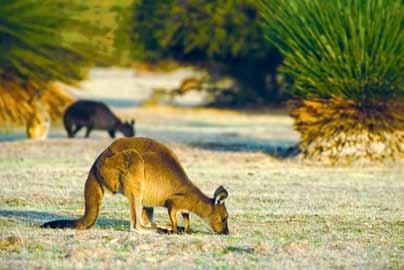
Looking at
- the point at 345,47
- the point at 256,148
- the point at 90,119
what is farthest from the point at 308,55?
the point at 90,119

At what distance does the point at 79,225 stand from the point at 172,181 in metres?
0.94

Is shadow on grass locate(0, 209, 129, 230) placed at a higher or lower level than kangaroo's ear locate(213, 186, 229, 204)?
lower

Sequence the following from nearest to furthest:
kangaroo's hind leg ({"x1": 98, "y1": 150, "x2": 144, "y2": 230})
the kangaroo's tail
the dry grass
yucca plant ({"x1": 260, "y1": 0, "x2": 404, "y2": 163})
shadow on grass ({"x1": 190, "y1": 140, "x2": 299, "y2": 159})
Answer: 1. kangaroo's hind leg ({"x1": 98, "y1": 150, "x2": 144, "y2": 230})
2. the kangaroo's tail
3. yucca plant ({"x1": 260, "y1": 0, "x2": 404, "y2": 163})
4. shadow on grass ({"x1": 190, "y1": 140, "x2": 299, "y2": 159})
5. the dry grass

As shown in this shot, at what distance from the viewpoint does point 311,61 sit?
1780cm

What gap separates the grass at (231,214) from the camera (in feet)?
28.7

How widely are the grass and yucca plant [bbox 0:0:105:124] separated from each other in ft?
4.50

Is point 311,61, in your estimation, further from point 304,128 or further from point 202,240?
point 202,240

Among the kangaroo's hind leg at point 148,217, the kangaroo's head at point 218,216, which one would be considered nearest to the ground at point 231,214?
the kangaroo's head at point 218,216

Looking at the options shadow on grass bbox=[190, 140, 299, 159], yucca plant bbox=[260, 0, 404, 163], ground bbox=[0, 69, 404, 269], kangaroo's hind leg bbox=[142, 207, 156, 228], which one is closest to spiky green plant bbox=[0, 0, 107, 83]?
ground bbox=[0, 69, 404, 269]

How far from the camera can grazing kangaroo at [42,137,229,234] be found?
9.89 m

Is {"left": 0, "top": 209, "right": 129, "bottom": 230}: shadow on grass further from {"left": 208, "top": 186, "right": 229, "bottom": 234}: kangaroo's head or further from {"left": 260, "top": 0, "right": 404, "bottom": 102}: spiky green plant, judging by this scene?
{"left": 260, "top": 0, "right": 404, "bottom": 102}: spiky green plant

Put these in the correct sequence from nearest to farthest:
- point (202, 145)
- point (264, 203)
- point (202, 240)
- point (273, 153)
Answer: point (202, 240)
point (264, 203)
point (273, 153)
point (202, 145)

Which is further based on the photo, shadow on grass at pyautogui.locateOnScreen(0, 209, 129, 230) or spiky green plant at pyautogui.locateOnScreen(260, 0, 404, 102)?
spiky green plant at pyautogui.locateOnScreen(260, 0, 404, 102)

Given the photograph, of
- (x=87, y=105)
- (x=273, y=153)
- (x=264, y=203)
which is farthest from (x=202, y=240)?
(x=87, y=105)
